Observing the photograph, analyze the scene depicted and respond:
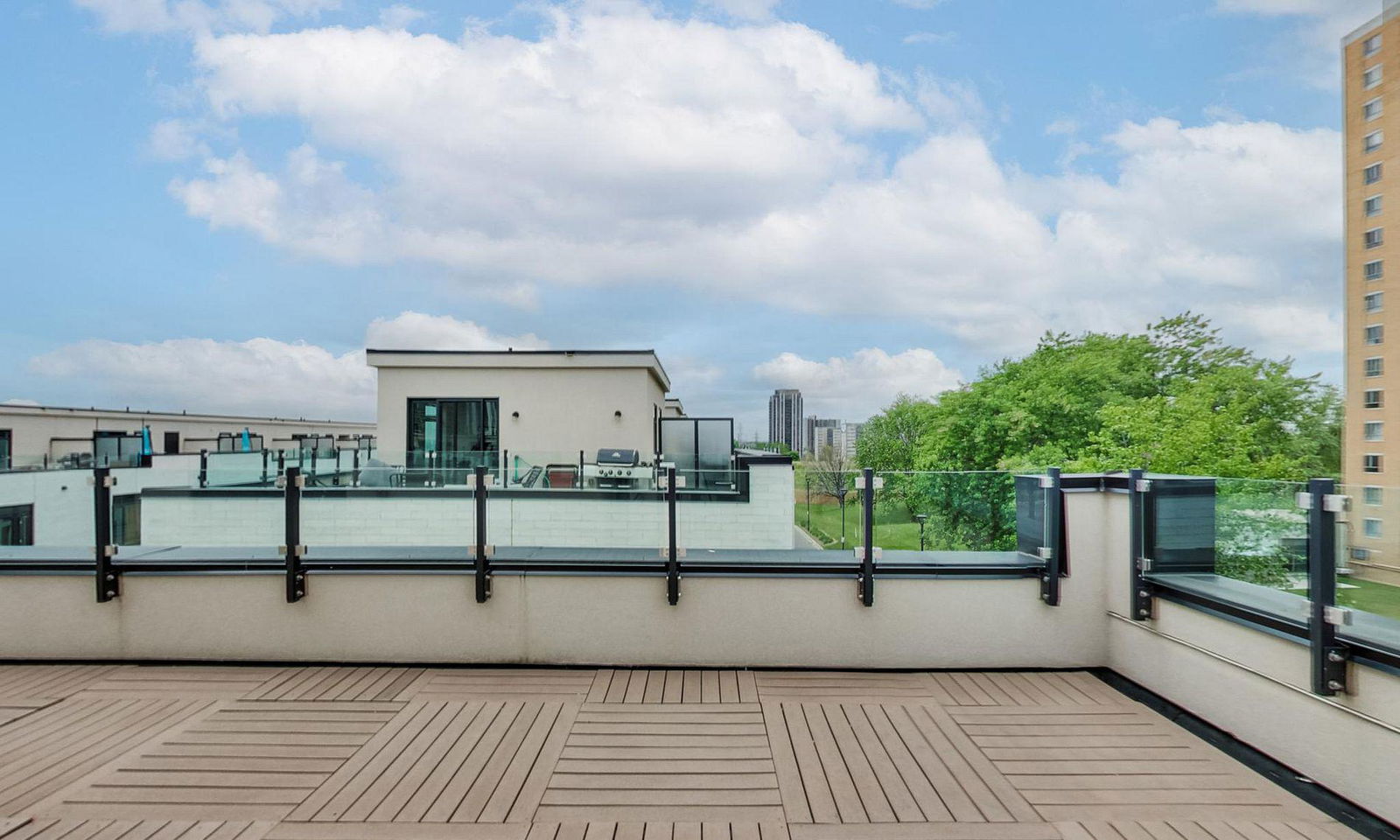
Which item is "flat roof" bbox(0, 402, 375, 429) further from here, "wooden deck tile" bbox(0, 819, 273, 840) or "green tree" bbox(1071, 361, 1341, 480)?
"green tree" bbox(1071, 361, 1341, 480)

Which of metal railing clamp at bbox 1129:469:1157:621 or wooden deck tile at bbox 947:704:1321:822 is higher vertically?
metal railing clamp at bbox 1129:469:1157:621

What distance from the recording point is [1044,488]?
151 inches

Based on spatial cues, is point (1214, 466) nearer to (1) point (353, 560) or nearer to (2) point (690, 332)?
(2) point (690, 332)

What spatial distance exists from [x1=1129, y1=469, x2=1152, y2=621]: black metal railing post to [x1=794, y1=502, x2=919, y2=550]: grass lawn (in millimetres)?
1152

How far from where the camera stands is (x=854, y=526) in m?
3.83

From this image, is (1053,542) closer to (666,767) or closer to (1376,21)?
(666,767)

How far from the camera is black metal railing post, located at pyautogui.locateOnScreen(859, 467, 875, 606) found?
3.74 m

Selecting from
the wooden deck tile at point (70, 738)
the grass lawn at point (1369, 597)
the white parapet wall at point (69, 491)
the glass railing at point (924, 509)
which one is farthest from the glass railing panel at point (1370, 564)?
the white parapet wall at point (69, 491)

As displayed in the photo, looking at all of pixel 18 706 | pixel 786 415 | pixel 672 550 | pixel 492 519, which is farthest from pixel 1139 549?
pixel 786 415

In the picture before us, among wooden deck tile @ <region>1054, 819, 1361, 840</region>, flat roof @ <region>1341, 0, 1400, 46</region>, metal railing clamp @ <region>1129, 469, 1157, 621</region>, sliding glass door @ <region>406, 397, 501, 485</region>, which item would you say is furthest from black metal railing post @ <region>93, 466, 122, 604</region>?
flat roof @ <region>1341, 0, 1400, 46</region>

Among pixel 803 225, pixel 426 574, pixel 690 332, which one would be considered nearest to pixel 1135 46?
pixel 803 225

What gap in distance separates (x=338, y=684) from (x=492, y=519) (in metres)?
1.19

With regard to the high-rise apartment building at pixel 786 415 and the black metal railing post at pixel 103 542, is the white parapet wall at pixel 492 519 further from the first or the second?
the high-rise apartment building at pixel 786 415

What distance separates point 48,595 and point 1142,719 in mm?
6150
